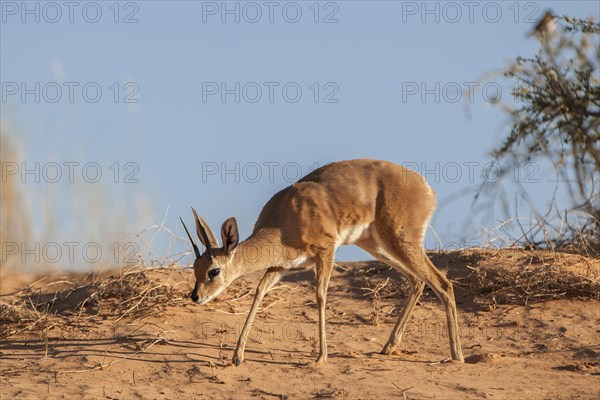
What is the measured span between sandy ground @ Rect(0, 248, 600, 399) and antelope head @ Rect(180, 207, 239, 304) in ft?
2.06

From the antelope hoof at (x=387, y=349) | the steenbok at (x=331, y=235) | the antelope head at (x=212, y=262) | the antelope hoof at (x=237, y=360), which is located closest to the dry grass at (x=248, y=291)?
the antelope hoof at (x=387, y=349)

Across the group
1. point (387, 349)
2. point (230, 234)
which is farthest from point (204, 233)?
point (387, 349)

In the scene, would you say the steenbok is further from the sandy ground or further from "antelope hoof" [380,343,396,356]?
the sandy ground

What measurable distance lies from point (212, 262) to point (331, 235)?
128cm

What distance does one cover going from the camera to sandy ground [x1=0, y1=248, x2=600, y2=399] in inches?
352

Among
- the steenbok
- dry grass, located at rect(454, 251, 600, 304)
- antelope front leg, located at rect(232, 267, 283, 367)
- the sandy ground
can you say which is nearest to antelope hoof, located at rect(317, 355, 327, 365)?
the sandy ground

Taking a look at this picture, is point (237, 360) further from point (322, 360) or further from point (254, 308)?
point (322, 360)

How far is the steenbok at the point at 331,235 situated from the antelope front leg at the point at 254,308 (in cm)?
1

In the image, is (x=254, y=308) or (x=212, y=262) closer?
(x=254, y=308)

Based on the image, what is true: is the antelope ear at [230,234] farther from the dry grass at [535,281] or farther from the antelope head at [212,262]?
the dry grass at [535,281]

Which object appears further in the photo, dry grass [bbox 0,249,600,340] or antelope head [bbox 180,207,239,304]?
dry grass [bbox 0,249,600,340]

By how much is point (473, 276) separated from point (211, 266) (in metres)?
3.64

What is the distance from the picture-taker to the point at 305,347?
10.3 metres

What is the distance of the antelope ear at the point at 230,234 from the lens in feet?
33.6
